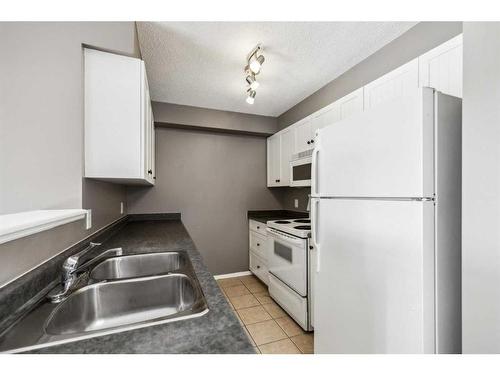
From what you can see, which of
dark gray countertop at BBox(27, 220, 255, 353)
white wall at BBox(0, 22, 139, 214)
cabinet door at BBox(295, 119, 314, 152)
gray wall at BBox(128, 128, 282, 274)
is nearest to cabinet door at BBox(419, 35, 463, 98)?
cabinet door at BBox(295, 119, 314, 152)

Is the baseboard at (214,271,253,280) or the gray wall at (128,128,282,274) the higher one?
the gray wall at (128,128,282,274)

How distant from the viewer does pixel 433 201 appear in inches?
38.8

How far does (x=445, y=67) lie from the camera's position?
4.53 feet

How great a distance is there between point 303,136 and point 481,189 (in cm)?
195

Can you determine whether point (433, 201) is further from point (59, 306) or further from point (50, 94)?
point (50, 94)

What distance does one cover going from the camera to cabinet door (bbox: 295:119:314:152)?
261cm

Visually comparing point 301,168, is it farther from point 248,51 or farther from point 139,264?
point 139,264

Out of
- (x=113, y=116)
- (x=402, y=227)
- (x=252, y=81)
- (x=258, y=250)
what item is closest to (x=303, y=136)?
(x=252, y=81)

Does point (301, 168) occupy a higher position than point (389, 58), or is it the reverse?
point (389, 58)

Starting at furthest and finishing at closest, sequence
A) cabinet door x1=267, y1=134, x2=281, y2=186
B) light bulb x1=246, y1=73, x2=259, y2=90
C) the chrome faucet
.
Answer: cabinet door x1=267, y1=134, x2=281, y2=186
light bulb x1=246, y1=73, x2=259, y2=90
the chrome faucet

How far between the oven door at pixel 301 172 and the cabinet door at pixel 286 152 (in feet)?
0.53

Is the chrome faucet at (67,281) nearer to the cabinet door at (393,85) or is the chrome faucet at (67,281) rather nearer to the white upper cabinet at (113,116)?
the white upper cabinet at (113,116)

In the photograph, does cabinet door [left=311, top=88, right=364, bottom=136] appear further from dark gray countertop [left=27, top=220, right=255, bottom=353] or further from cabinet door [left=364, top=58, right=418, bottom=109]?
dark gray countertop [left=27, top=220, right=255, bottom=353]

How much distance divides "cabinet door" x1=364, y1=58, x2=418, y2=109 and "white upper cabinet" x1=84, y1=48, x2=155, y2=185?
174 cm
